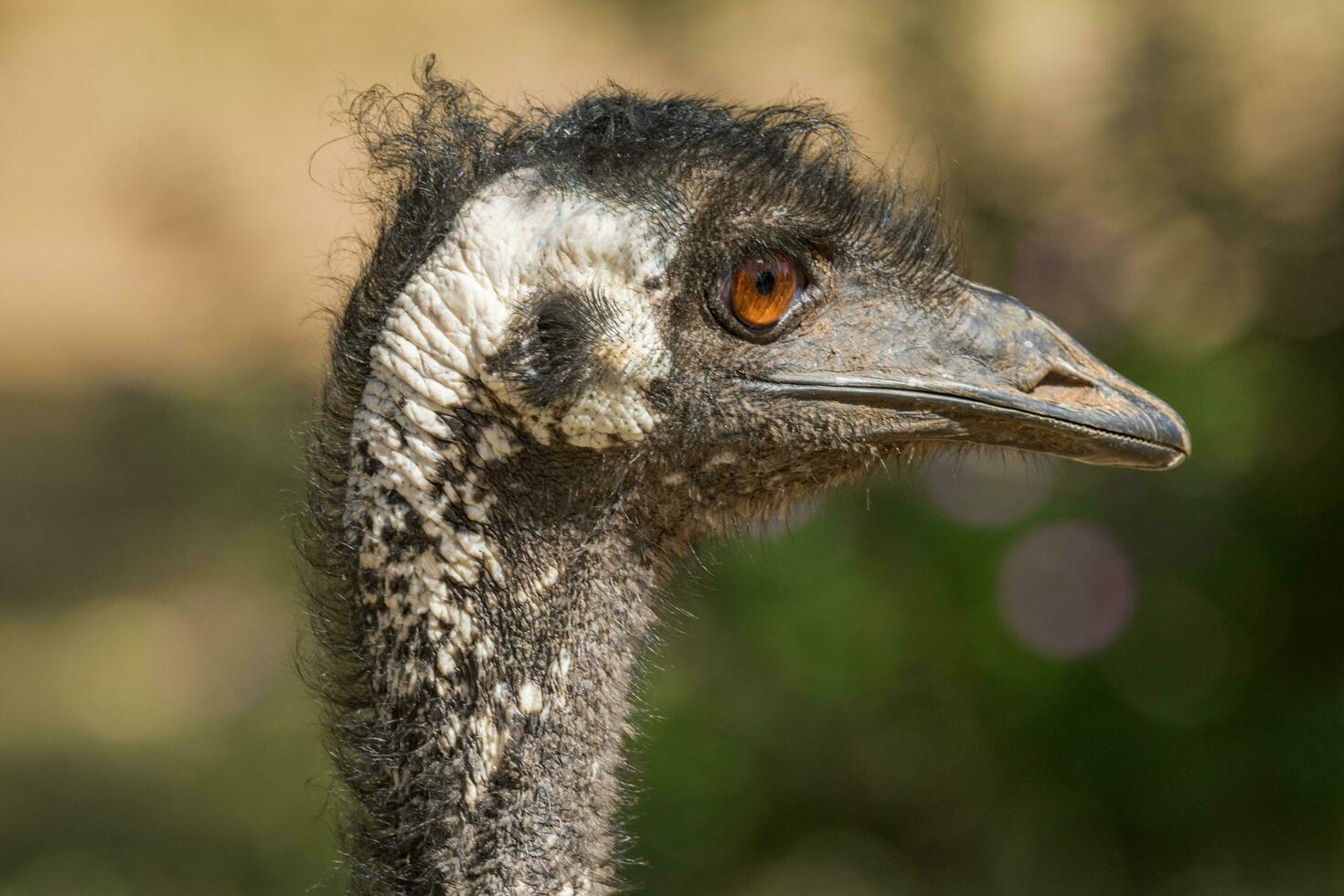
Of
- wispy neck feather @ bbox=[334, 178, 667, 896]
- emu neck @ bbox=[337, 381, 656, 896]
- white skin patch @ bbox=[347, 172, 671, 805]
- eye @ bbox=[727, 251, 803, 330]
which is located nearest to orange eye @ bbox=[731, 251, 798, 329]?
eye @ bbox=[727, 251, 803, 330]

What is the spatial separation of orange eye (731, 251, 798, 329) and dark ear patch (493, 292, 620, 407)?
0.74ft

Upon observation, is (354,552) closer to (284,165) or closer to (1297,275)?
(1297,275)

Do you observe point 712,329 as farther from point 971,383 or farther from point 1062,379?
point 1062,379

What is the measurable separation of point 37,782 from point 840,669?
10.9ft

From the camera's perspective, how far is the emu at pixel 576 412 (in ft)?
7.56

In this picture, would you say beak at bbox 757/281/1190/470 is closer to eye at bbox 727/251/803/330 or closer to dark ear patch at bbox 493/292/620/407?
eye at bbox 727/251/803/330

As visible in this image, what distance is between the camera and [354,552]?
236cm

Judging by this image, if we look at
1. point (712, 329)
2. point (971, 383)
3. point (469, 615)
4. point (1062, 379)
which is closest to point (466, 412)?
point (469, 615)

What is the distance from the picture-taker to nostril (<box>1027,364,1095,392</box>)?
8.30 feet

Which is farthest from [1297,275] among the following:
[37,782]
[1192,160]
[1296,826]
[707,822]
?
[37,782]

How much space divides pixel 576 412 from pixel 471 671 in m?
0.41

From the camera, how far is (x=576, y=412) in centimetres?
238

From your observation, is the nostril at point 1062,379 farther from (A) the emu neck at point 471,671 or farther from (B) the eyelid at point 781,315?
(A) the emu neck at point 471,671

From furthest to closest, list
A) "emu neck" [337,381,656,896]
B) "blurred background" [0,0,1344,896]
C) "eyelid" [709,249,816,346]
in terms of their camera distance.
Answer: "blurred background" [0,0,1344,896] < "eyelid" [709,249,816,346] < "emu neck" [337,381,656,896]
